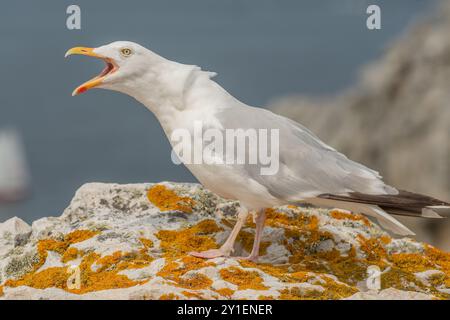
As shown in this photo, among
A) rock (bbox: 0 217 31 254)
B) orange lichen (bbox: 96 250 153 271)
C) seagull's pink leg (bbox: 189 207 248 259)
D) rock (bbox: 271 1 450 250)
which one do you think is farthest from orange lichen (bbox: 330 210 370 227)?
rock (bbox: 271 1 450 250)

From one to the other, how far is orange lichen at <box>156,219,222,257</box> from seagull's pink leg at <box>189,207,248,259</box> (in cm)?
29

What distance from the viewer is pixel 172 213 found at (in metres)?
9.92

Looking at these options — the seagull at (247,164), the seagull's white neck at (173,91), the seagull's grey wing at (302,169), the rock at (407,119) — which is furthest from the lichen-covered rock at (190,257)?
the rock at (407,119)

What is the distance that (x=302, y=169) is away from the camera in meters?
8.91

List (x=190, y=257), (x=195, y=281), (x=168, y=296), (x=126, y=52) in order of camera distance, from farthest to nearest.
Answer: (x=126, y=52) → (x=190, y=257) → (x=195, y=281) → (x=168, y=296)

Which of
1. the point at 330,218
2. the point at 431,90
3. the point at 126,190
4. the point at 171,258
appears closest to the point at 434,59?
the point at 431,90

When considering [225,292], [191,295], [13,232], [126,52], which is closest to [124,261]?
[225,292]

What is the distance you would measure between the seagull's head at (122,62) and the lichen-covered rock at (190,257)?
1.49 m

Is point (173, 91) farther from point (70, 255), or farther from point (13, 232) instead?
point (13, 232)

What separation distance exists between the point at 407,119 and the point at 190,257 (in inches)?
457

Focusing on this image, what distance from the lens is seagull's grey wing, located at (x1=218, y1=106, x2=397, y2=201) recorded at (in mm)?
8820

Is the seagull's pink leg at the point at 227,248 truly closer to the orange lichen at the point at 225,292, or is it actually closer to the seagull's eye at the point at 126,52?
the orange lichen at the point at 225,292

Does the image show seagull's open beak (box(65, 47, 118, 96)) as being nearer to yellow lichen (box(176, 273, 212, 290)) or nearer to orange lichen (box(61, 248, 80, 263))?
orange lichen (box(61, 248, 80, 263))
